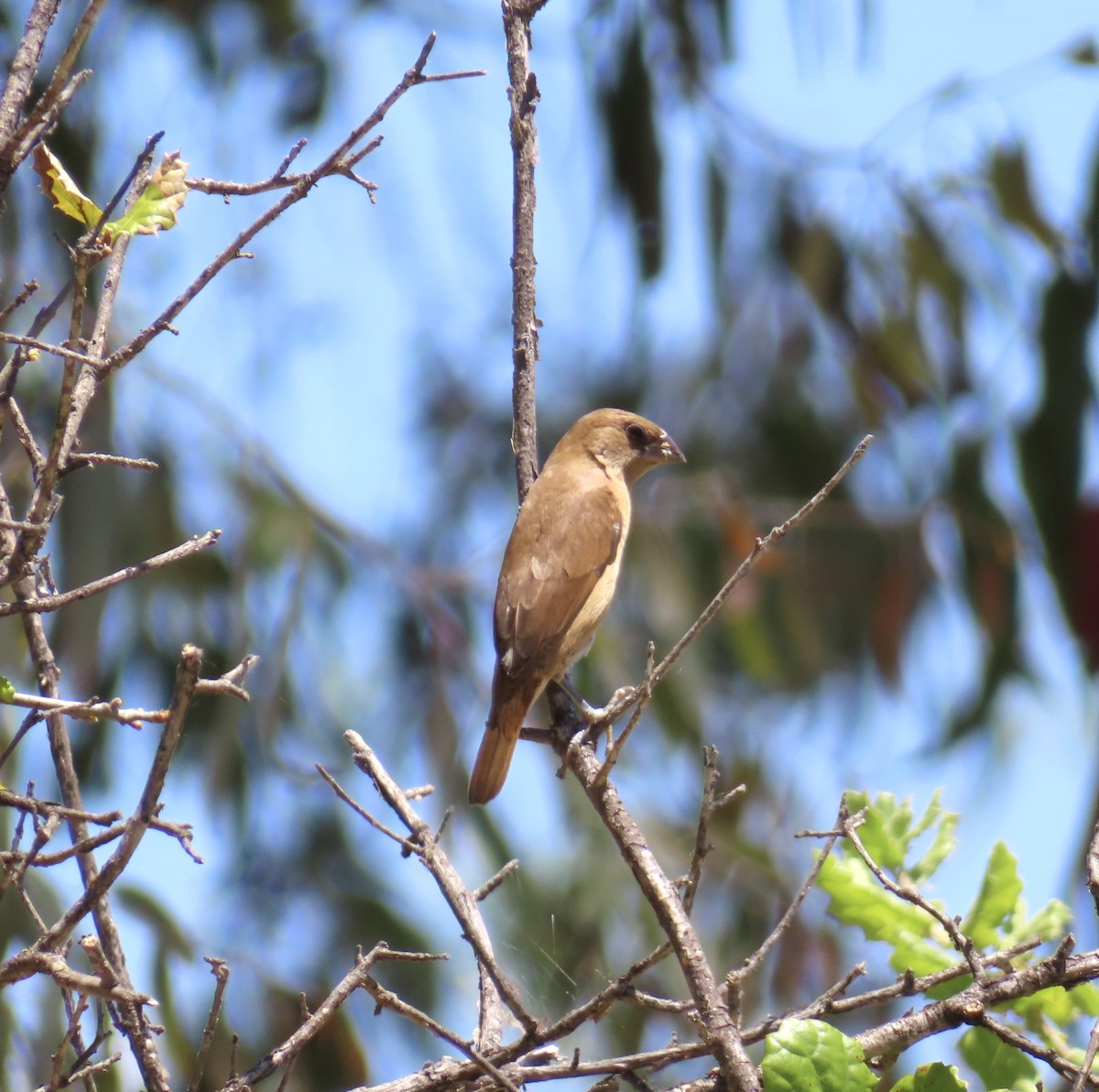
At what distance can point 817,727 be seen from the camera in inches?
299

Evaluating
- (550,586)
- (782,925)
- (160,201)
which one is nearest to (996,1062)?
(782,925)

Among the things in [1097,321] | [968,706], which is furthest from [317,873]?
[1097,321]

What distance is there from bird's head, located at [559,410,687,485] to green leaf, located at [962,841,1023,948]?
2.67 meters

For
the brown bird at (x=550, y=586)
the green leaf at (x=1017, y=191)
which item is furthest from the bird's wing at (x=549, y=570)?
the green leaf at (x=1017, y=191)

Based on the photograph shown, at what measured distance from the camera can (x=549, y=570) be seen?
164 inches

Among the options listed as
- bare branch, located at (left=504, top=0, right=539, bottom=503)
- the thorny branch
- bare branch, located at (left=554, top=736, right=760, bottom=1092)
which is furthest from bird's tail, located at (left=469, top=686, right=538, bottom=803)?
the thorny branch

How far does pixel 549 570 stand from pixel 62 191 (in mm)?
2451

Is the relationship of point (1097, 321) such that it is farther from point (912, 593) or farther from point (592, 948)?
point (592, 948)

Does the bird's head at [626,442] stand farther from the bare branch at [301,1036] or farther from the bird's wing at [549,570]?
the bare branch at [301,1036]

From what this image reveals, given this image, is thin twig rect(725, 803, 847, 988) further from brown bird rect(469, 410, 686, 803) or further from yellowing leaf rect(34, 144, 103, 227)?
brown bird rect(469, 410, 686, 803)

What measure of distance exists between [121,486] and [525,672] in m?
1.72

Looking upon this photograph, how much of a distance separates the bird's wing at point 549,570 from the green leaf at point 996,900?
5.19 feet

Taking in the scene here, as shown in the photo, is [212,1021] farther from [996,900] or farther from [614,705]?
[996,900]

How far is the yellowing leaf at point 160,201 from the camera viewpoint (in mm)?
1847
